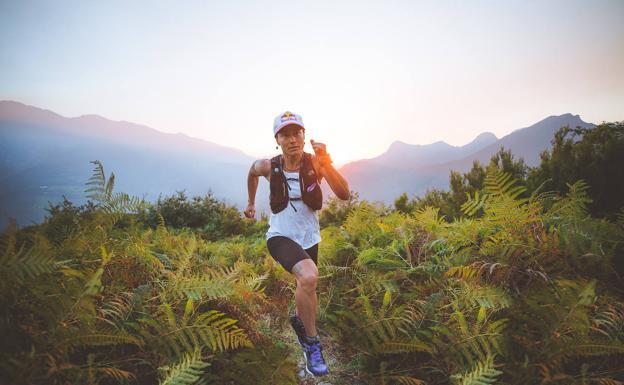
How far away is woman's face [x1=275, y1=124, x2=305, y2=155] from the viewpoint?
12.8 feet

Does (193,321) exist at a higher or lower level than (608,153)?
lower

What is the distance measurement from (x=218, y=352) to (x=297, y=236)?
4.91ft

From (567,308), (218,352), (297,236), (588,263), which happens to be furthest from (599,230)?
(218,352)

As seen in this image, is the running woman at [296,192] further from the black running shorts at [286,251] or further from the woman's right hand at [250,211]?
the woman's right hand at [250,211]

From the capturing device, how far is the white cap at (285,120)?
3.86m

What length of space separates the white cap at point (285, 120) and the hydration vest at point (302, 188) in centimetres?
49

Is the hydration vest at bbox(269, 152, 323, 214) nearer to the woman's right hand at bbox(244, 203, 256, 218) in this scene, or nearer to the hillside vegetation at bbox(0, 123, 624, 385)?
the woman's right hand at bbox(244, 203, 256, 218)

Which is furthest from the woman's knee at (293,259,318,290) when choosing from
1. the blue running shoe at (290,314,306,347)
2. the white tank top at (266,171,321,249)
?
the blue running shoe at (290,314,306,347)

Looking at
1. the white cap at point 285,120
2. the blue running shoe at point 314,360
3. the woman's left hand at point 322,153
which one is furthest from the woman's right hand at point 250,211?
the blue running shoe at point 314,360

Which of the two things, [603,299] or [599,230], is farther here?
[599,230]

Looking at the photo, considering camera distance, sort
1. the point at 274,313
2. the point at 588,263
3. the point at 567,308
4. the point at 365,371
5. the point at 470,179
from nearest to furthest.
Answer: the point at 567,308
the point at 588,263
the point at 365,371
the point at 274,313
the point at 470,179

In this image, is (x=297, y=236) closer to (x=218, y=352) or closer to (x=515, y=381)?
(x=218, y=352)

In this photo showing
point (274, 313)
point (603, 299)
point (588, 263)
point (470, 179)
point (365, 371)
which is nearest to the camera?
point (603, 299)

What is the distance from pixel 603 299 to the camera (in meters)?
2.77
